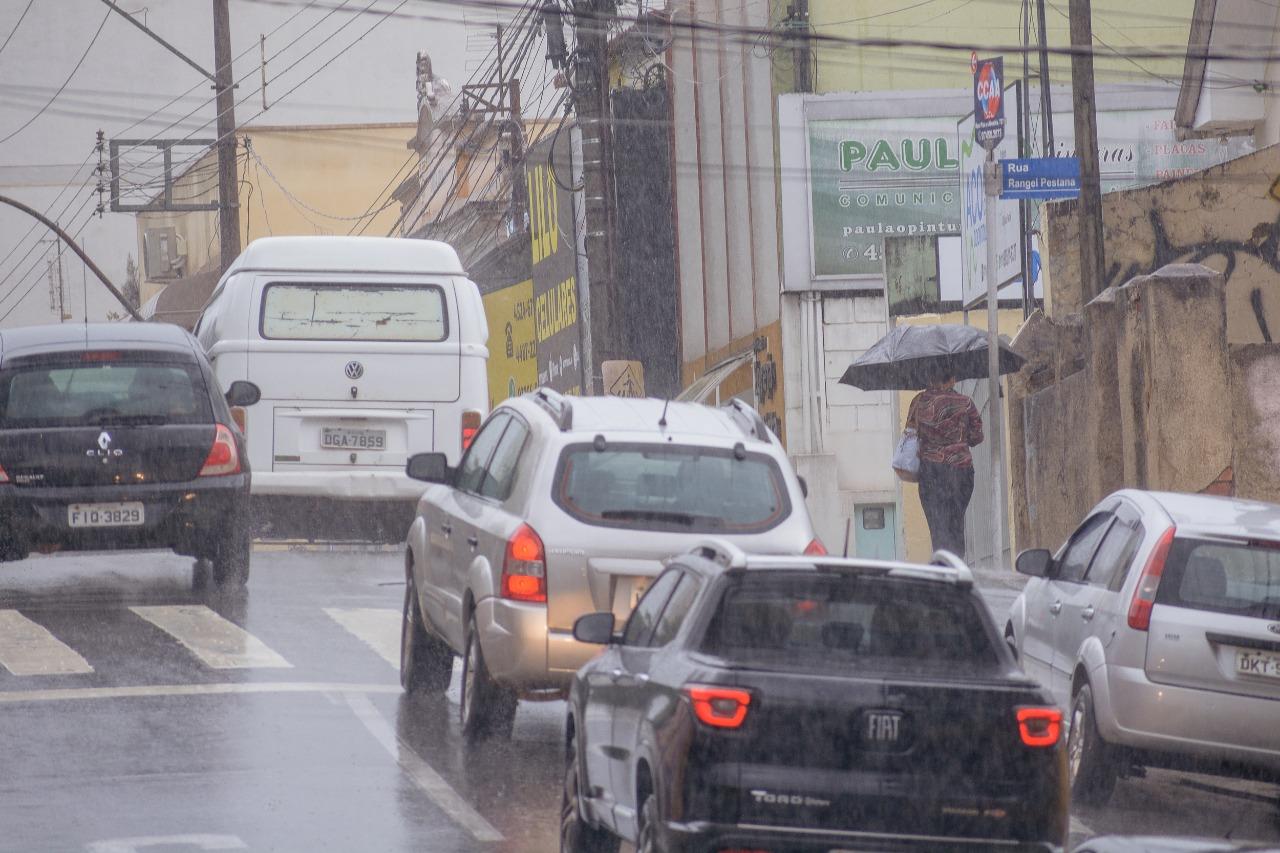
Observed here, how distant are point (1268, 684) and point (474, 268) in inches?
1539

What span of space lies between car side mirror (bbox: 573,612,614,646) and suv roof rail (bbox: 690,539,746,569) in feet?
1.78

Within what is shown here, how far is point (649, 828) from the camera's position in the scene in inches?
283

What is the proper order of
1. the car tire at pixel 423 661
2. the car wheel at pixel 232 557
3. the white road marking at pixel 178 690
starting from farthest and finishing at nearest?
the car wheel at pixel 232 557
the car tire at pixel 423 661
the white road marking at pixel 178 690

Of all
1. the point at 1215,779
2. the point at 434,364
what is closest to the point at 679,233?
the point at 434,364

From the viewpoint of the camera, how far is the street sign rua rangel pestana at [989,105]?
18.9 meters

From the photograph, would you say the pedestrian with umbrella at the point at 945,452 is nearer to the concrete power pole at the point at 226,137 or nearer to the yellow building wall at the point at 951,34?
the yellow building wall at the point at 951,34

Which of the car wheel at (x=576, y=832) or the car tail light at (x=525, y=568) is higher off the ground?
the car tail light at (x=525, y=568)

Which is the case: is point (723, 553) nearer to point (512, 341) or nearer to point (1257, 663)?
point (1257, 663)

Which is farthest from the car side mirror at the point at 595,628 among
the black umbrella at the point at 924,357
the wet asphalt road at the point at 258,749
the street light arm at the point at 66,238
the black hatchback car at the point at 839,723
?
the street light arm at the point at 66,238

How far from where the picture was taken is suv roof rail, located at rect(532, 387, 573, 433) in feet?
35.3

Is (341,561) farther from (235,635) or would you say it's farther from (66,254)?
(66,254)

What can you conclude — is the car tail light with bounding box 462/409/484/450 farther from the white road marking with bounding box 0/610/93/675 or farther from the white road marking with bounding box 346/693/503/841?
the white road marking with bounding box 346/693/503/841

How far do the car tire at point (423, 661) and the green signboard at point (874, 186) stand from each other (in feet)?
62.2

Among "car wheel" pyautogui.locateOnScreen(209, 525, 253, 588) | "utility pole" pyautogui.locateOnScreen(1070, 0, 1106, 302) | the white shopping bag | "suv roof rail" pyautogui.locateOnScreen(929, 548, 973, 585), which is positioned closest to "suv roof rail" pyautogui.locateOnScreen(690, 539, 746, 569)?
"suv roof rail" pyautogui.locateOnScreen(929, 548, 973, 585)
